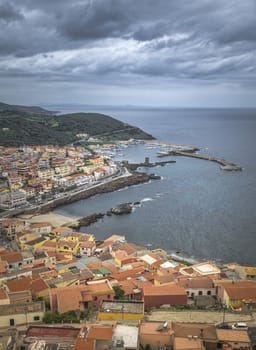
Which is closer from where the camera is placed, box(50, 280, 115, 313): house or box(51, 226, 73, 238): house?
box(50, 280, 115, 313): house

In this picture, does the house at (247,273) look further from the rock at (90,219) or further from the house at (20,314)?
the rock at (90,219)

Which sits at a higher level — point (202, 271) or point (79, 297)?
point (79, 297)

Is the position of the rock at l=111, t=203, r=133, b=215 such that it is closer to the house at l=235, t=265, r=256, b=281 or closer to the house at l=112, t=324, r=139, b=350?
the house at l=235, t=265, r=256, b=281

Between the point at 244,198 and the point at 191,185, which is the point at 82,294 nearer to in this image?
the point at 244,198

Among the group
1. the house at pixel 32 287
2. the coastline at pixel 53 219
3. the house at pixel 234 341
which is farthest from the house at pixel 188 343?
the coastline at pixel 53 219

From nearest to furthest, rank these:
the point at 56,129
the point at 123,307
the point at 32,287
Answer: the point at 123,307, the point at 32,287, the point at 56,129

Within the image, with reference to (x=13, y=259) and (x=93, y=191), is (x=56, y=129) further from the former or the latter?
(x=13, y=259)

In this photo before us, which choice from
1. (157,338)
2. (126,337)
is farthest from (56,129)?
(126,337)

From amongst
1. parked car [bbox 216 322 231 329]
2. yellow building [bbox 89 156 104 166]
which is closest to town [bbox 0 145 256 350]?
parked car [bbox 216 322 231 329]
